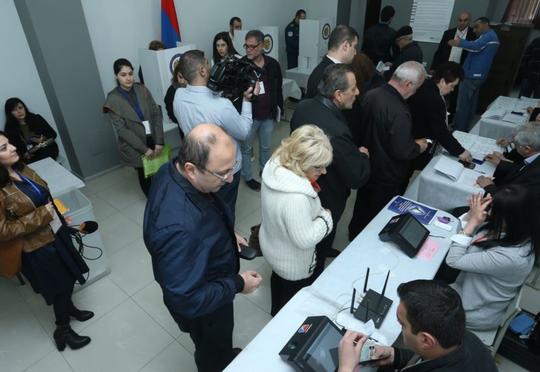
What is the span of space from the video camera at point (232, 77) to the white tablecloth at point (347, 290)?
4.41 feet

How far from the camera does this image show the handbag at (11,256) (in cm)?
184

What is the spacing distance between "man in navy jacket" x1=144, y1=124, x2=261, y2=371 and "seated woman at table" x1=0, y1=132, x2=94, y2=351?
93 centimetres

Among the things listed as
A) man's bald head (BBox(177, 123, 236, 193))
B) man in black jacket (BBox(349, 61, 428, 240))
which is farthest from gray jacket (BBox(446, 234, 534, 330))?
man's bald head (BBox(177, 123, 236, 193))

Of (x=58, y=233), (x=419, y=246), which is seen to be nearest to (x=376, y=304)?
(x=419, y=246)

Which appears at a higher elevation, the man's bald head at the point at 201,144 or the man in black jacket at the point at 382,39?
the man's bald head at the point at 201,144

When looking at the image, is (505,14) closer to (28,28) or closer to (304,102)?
(304,102)

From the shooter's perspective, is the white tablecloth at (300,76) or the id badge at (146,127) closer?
the id badge at (146,127)

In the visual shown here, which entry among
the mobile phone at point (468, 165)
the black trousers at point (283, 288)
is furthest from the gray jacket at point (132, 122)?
the mobile phone at point (468, 165)

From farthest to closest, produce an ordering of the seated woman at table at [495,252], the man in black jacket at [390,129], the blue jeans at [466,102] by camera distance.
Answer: the blue jeans at [466,102]
the man in black jacket at [390,129]
the seated woman at table at [495,252]

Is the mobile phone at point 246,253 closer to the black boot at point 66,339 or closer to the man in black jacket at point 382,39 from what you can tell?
the black boot at point 66,339

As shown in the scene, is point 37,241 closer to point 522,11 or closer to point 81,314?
point 81,314

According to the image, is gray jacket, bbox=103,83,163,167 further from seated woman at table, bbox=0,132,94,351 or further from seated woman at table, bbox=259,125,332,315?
seated woman at table, bbox=259,125,332,315

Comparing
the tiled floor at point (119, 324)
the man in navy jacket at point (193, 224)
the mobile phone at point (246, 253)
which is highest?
the man in navy jacket at point (193, 224)

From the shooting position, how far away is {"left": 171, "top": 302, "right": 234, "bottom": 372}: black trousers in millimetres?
1539
